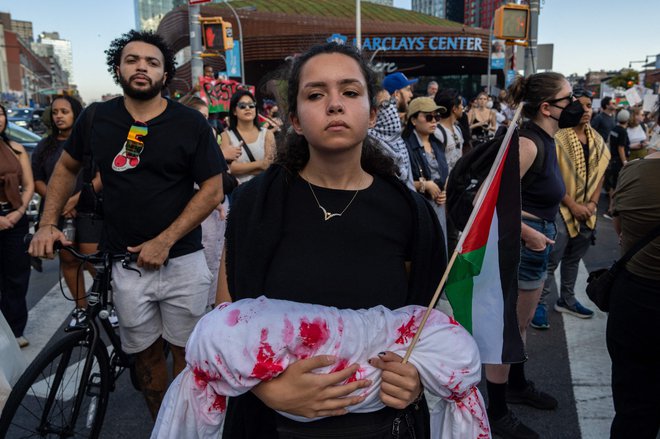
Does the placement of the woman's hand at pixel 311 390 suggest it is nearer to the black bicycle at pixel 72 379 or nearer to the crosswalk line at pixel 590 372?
the black bicycle at pixel 72 379

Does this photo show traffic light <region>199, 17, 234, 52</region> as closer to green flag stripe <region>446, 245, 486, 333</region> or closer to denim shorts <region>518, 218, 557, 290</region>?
denim shorts <region>518, 218, 557, 290</region>

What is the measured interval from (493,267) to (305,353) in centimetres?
78

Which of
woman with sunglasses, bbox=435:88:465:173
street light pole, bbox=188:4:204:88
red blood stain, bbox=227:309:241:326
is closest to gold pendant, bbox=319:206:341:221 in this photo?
red blood stain, bbox=227:309:241:326

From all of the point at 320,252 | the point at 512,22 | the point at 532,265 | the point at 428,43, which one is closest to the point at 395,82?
the point at 532,265

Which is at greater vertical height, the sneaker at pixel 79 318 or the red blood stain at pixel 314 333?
the red blood stain at pixel 314 333

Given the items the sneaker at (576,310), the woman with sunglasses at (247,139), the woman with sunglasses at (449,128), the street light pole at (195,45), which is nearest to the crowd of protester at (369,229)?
the sneaker at (576,310)

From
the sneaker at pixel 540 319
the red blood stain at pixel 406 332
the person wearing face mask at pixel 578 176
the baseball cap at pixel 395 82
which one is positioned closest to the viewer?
the red blood stain at pixel 406 332

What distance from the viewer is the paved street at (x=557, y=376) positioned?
3.47 meters

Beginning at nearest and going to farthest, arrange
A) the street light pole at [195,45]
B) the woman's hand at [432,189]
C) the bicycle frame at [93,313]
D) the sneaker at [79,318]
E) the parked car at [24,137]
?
1. the bicycle frame at [93,313]
2. the sneaker at [79,318]
3. the woman's hand at [432,189]
4. the parked car at [24,137]
5. the street light pole at [195,45]

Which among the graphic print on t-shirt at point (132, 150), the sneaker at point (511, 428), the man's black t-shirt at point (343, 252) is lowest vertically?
the sneaker at point (511, 428)

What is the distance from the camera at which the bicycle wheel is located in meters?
2.67

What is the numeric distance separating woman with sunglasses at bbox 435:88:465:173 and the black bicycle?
14.2 feet

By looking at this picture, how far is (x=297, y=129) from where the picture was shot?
189 cm

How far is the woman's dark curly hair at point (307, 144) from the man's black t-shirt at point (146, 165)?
1070 millimetres
